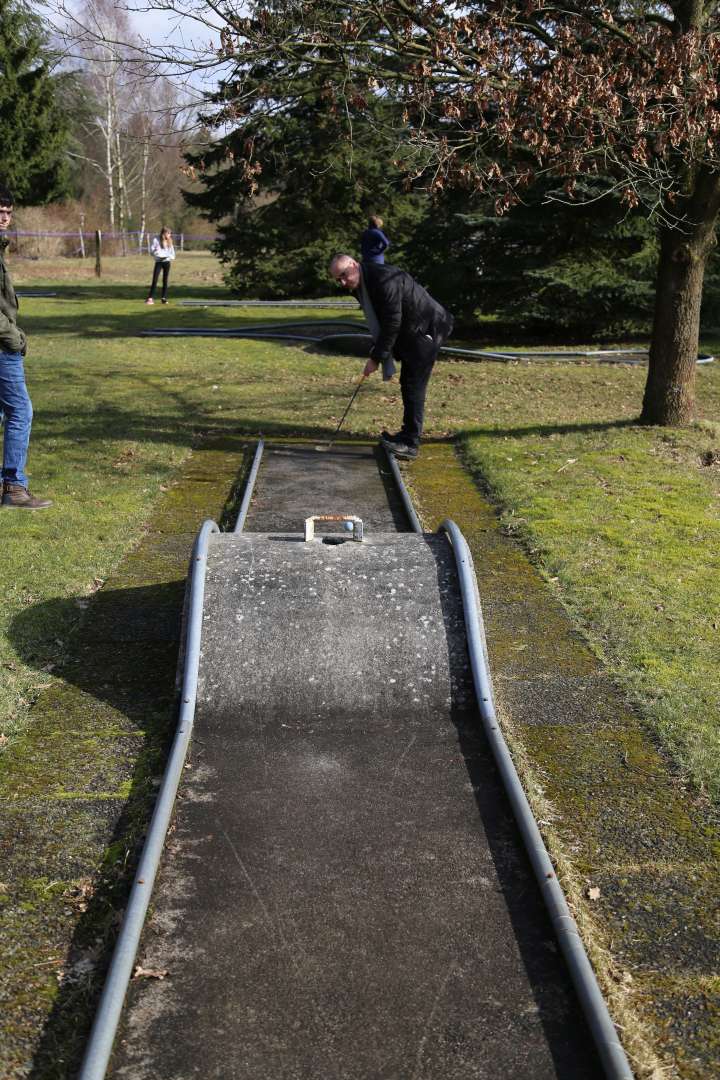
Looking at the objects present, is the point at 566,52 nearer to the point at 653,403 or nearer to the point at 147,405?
the point at 653,403

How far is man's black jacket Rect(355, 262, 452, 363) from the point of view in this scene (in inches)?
367

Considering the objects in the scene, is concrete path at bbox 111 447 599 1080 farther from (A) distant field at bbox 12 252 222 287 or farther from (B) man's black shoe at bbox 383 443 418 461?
(A) distant field at bbox 12 252 222 287

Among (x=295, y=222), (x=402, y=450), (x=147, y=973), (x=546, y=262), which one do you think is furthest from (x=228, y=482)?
(x=295, y=222)

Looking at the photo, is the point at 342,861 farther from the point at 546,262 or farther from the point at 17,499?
the point at 546,262

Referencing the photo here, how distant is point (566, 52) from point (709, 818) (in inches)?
294

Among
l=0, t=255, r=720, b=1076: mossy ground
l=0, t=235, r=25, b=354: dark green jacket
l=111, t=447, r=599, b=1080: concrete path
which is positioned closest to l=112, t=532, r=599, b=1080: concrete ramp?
l=111, t=447, r=599, b=1080: concrete path

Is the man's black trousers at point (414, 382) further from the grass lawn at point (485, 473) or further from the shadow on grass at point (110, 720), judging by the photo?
the shadow on grass at point (110, 720)

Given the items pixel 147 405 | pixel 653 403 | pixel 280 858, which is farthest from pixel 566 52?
pixel 280 858

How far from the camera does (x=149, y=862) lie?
3492 mm

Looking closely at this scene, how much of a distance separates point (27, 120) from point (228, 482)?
3665cm

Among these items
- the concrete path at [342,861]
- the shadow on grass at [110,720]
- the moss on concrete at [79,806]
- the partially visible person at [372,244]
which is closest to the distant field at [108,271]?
the partially visible person at [372,244]

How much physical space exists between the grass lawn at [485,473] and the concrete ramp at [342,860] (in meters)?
1.02

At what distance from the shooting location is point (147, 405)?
13.2m

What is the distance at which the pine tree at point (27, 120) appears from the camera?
39094 millimetres
